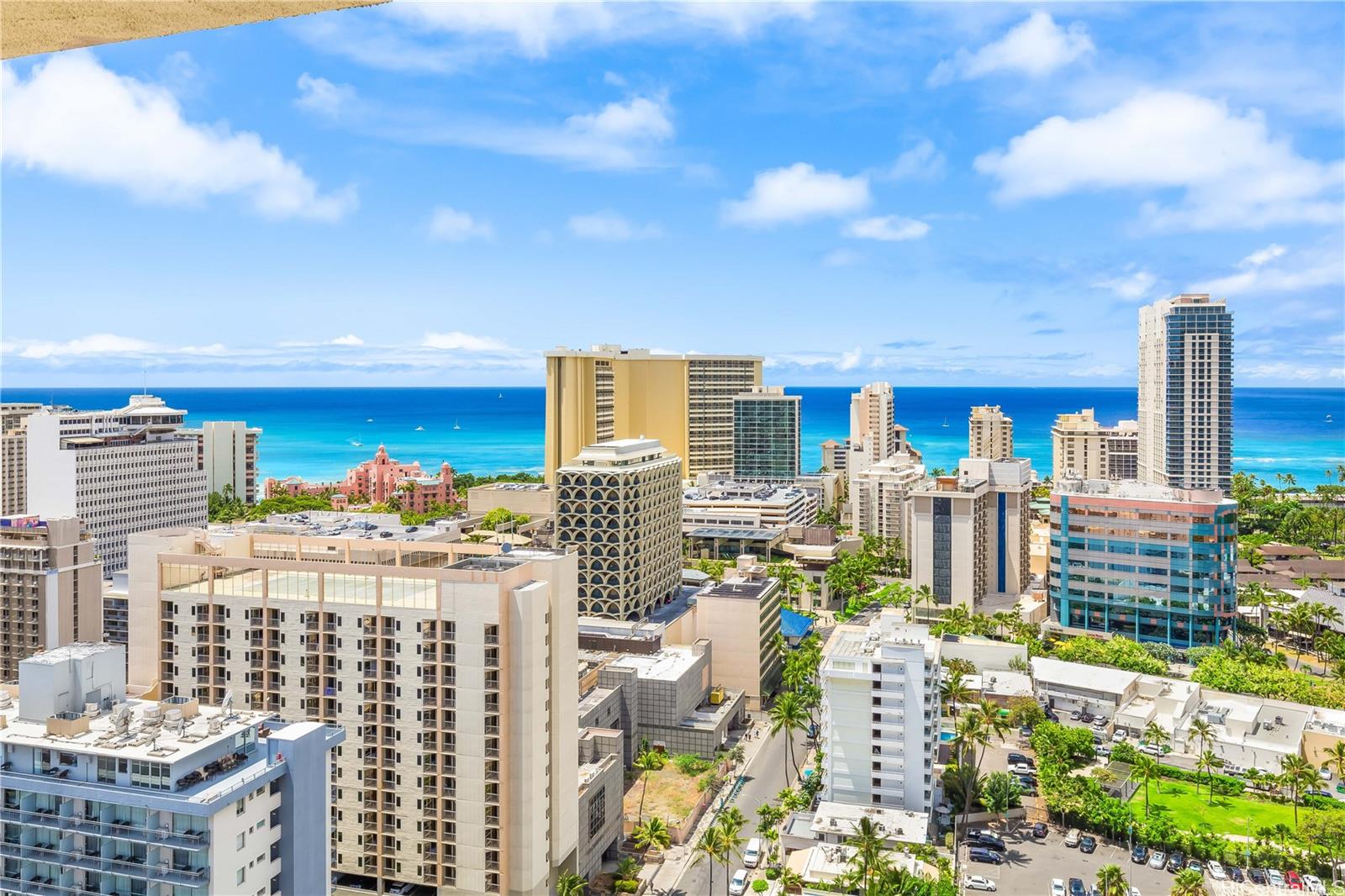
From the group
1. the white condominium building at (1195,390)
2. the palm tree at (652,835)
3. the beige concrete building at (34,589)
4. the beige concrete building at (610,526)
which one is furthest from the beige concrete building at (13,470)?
the white condominium building at (1195,390)

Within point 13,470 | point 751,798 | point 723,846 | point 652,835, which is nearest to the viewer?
point 723,846

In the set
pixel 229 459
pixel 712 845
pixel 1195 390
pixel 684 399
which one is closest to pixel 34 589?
pixel 712 845

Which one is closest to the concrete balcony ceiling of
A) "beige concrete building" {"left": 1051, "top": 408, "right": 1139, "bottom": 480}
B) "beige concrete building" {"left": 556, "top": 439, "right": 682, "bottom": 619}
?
"beige concrete building" {"left": 556, "top": 439, "right": 682, "bottom": 619}

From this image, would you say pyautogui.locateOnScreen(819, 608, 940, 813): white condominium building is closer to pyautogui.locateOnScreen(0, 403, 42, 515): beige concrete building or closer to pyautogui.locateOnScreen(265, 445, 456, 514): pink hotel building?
pyautogui.locateOnScreen(0, 403, 42, 515): beige concrete building

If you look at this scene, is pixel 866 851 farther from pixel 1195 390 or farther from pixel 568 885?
pixel 1195 390

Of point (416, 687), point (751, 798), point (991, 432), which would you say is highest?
point (991, 432)

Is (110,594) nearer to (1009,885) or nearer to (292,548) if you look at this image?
(292,548)
